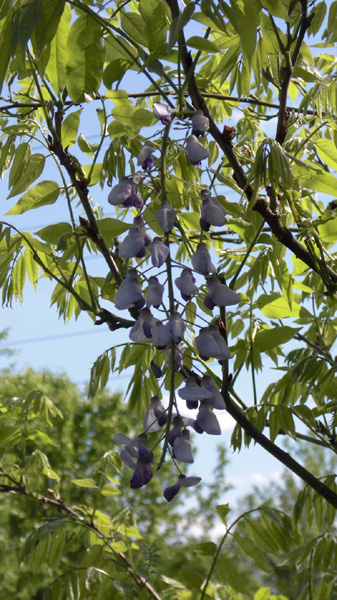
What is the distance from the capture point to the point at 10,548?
9.01 meters

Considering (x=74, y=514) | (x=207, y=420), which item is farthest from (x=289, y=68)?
(x=74, y=514)

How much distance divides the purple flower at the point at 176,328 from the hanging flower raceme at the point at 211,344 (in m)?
0.05

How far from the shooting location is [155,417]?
60 centimetres

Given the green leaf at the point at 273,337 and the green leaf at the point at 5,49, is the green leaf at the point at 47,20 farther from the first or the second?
the green leaf at the point at 273,337

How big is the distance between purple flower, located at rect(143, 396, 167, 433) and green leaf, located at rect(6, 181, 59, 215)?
37 centimetres

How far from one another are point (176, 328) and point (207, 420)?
0.11 meters

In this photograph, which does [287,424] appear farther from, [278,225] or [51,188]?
[51,188]

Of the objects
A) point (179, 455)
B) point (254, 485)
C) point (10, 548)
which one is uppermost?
point (254, 485)

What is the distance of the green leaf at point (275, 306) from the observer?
2.95ft

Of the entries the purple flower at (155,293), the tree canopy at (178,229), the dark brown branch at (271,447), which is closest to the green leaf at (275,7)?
the tree canopy at (178,229)

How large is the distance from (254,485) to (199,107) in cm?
1570

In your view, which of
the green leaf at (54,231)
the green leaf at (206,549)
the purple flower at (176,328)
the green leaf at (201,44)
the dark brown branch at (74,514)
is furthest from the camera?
the dark brown branch at (74,514)

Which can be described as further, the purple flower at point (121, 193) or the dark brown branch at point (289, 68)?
the dark brown branch at point (289, 68)

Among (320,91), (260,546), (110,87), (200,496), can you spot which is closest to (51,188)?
(110,87)
